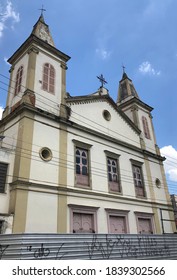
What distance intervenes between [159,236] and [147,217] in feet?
18.7

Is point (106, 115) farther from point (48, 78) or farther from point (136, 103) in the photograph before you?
point (136, 103)

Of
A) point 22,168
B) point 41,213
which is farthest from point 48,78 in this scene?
point 41,213

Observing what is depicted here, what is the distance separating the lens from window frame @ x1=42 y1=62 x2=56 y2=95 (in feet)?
45.0

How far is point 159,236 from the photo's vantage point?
1038 centimetres

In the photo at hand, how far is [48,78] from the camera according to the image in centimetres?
1415

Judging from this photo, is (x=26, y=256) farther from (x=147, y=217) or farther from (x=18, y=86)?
(x=147, y=217)

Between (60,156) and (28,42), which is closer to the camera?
(60,156)

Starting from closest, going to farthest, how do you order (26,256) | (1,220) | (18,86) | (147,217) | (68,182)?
(26,256) → (1,220) → (68,182) → (18,86) → (147,217)

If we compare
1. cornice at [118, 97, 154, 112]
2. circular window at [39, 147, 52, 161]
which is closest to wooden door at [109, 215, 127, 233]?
circular window at [39, 147, 52, 161]

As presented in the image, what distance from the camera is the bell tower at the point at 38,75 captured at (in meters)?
12.9

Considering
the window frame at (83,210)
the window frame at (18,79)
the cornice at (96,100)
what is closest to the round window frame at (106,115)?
the cornice at (96,100)

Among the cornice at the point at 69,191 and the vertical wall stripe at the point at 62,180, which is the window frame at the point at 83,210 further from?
the cornice at the point at 69,191

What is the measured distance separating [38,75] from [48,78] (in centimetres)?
75
